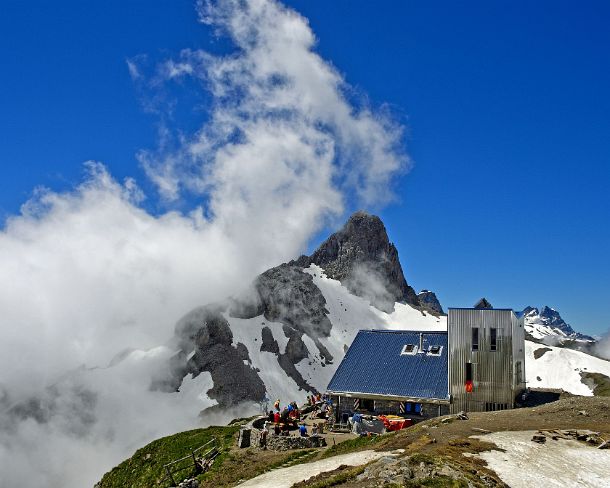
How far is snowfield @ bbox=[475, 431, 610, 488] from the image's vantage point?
22.3 metres

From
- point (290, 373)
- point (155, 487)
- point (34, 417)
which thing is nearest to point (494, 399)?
point (155, 487)

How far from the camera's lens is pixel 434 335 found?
52.8 m

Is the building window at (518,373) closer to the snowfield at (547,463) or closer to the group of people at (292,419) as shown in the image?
the group of people at (292,419)

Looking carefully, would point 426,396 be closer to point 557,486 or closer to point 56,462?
point 557,486

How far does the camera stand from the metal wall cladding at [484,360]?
4628 centimetres

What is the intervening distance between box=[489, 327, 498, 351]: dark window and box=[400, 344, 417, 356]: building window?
7476mm

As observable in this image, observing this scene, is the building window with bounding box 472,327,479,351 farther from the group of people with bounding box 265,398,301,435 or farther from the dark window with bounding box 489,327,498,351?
the group of people with bounding box 265,398,301,435

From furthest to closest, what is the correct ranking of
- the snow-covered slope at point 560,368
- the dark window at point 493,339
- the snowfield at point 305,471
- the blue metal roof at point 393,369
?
the snow-covered slope at point 560,368, the dark window at point 493,339, the blue metal roof at point 393,369, the snowfield at point 305,471

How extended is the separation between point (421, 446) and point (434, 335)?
28.1 meters

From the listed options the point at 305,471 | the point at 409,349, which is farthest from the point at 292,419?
the point at 305,471

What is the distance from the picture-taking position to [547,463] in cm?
2441

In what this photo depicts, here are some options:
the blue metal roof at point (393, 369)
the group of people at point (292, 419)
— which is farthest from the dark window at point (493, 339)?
the group of people at point (292, 419)

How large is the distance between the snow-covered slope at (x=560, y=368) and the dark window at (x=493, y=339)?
351 ft

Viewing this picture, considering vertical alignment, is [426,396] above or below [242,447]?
above
